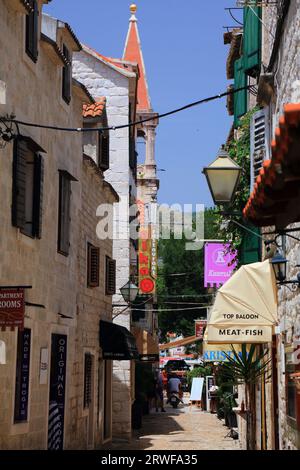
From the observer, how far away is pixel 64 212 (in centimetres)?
1596

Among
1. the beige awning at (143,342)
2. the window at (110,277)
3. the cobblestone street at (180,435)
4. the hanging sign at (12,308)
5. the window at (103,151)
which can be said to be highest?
the window at (103,151)

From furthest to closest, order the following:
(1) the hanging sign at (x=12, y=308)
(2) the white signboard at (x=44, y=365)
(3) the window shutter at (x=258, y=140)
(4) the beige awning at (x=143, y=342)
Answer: (4) the beige awning at (x=143, y=342), (3) the window shutter at (x=258, y=140), (2) the white signboard at (x=44, y=365), (1) the hanging sign at (x=12, y=308)

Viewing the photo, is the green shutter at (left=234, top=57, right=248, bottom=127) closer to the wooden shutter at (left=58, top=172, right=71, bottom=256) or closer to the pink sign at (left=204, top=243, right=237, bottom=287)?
the pink sign at (left=204, top=243, right=237, bottom=287)

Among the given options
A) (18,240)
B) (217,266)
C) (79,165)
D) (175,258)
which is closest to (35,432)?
(18,240)

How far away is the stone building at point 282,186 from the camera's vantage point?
478 centimetres

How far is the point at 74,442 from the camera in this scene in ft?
54.5

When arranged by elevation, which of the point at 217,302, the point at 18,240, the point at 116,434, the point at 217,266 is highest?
the point at 217,266

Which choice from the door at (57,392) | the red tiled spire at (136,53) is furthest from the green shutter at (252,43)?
the red tiled spire at (136,53)

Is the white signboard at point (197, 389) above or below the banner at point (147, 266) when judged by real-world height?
below

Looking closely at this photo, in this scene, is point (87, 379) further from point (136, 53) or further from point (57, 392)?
point (136, 53)

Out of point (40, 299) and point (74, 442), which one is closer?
point (40, 299)

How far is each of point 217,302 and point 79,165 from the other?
19.8ft

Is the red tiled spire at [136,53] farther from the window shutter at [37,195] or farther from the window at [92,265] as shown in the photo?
the window shutter at [37,195]
